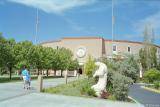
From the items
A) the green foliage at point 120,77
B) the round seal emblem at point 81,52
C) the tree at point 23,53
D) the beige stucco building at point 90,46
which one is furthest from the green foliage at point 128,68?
the round seal emblem at point 81,52

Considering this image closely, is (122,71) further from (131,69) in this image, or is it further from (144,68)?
(144,68)

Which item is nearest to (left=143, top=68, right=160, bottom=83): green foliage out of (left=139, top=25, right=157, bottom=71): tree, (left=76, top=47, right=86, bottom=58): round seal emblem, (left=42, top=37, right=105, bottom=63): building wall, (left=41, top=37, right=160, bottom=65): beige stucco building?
(left=139, top=25, right=157, bottom=71): tree

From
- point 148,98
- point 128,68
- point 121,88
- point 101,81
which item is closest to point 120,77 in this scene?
point 121,88

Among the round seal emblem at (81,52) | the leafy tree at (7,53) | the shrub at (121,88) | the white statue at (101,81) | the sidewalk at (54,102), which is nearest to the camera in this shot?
the sidewalk at (54,102)

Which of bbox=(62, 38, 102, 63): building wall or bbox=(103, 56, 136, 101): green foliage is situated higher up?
bbox=(62, 38, 102, 63): building wall

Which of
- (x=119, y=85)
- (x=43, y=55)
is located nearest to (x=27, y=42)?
(x=43, y=55)

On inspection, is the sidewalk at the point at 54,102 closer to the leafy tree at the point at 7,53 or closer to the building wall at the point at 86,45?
the leafy tree at the point at 7,53

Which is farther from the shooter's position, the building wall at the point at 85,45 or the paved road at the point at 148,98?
the building wall at the point at 85,45

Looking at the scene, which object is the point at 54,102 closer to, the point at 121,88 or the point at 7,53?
the point at 121,88

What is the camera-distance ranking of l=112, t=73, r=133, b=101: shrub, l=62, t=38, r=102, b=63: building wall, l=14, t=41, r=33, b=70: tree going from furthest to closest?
l=62, t=38, r=102, b=63: building wall < l=14, t=41, r=33, b=70: tree < l=112, t=73, r=133, b=101: shrub

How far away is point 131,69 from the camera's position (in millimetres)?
25453

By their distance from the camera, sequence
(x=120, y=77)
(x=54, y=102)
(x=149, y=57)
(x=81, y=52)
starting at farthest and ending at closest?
(x=81, y=52) < (x=149, y=57) < (x=120, y=77) < (x=54, y=102)

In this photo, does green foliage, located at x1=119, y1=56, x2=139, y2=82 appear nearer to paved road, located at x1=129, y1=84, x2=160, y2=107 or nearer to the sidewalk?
paved road, located at x1=129, y1=84, x2=160, y2=107

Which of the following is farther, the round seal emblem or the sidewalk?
the round seal emblem
